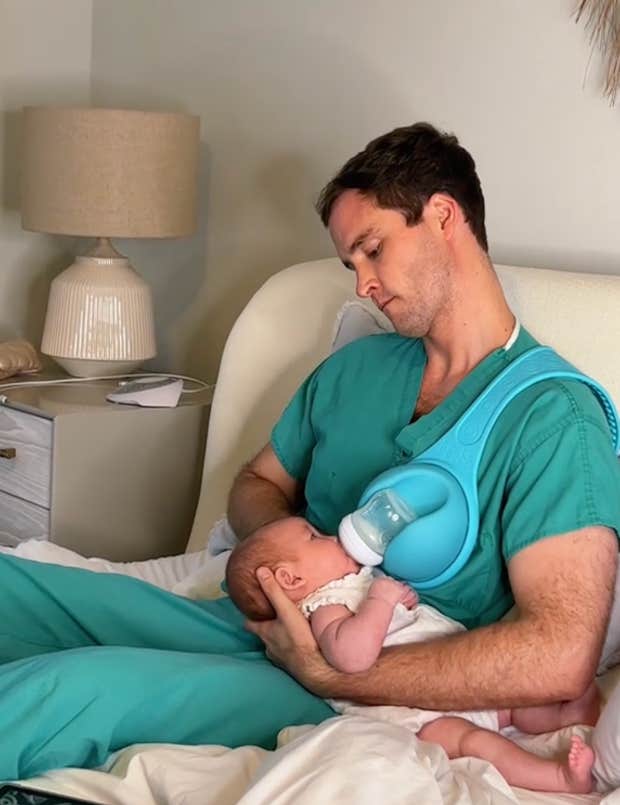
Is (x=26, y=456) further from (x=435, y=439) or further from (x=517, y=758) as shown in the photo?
(x=517, y=758)

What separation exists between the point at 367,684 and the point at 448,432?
0.34 metres

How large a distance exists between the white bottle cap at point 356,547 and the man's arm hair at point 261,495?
29cm

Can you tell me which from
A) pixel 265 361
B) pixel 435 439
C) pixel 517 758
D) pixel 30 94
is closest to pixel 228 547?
pixel 265 361

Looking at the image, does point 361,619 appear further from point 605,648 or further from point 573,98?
point 573,98

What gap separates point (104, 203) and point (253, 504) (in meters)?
0.86

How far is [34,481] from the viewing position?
8.44ft

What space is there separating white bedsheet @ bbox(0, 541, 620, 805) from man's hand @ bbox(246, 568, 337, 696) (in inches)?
4.4

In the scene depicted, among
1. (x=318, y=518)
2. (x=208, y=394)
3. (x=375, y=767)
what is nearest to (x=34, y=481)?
(x=208, y=394)

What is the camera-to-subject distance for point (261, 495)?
2066mm

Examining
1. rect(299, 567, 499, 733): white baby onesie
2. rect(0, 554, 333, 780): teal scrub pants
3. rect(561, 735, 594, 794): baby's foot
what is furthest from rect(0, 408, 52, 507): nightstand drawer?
rect(561, 735, 594, 794): baby's foot

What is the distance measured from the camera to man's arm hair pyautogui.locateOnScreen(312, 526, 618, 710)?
158 cm

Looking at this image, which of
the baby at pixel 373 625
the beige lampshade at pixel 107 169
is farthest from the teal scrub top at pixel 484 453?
the beige lampshade at pixel 107 169

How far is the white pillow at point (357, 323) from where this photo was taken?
2184 millimetres

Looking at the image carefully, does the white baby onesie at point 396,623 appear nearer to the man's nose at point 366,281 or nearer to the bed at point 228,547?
the bed at point 228,547
